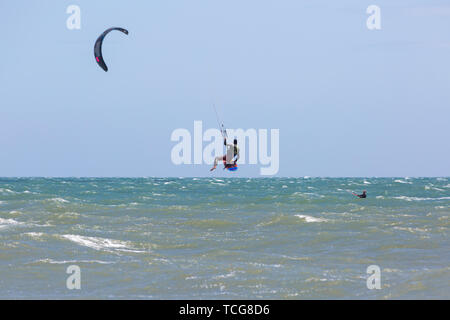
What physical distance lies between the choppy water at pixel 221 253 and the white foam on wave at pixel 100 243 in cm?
3

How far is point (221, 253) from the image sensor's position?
57.3 ft

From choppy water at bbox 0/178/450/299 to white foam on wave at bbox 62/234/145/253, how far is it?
3 cm

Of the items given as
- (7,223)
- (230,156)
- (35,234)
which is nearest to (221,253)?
(230,156)

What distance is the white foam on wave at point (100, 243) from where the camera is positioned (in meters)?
18.0

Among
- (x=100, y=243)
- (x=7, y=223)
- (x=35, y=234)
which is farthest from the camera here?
(x=7, y=223)

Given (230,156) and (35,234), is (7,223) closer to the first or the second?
(35,234)

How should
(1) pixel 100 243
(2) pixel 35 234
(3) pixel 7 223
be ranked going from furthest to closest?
(3) pixel 7 223 → (2) pixel 35 234 → (1) pixel 100 243

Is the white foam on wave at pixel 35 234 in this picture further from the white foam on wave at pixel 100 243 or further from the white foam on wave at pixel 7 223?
the white foam on wave at pixel 7 223

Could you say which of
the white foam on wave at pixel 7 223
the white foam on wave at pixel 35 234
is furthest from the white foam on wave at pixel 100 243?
the white foam on wave at pixel 7 223

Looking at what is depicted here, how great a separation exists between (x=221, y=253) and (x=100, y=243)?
12.1 feet

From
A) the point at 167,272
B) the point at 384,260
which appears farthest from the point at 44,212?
the point at 384,260

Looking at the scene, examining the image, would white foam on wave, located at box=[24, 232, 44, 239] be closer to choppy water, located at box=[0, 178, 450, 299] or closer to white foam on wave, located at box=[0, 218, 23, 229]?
choppy water, located at box=[0, 178, 450, 299]
